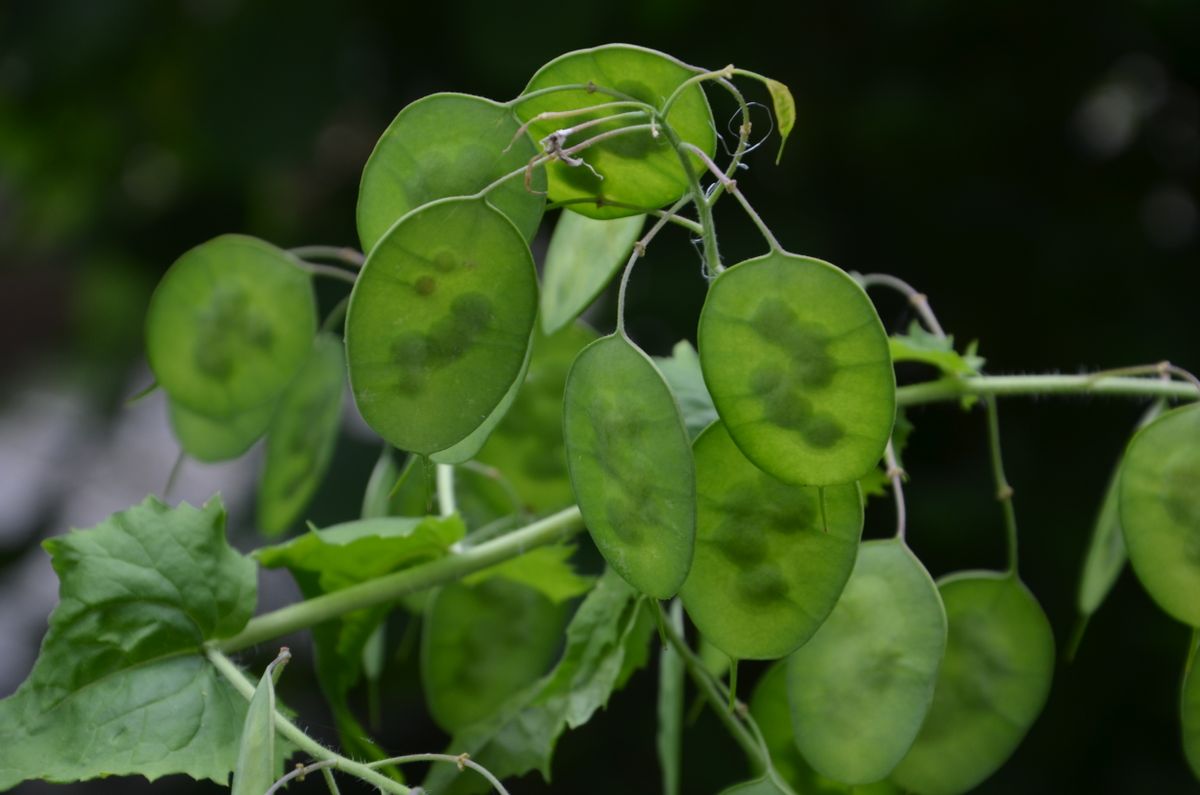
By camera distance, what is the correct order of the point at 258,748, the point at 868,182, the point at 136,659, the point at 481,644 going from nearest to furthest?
the point at 258,748 < the point at 136,659 < the point at 481,644 < the point at 868,182

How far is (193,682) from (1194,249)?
1022 millimetres

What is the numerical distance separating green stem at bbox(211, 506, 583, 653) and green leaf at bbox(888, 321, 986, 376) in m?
0.12

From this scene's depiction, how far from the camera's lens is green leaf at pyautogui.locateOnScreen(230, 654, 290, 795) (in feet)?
0.98

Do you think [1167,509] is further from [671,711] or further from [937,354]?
[671,711]

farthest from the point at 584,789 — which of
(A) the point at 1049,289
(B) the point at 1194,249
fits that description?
(B) the point at 1194,249

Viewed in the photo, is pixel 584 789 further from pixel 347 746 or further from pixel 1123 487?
pixel 1123 487

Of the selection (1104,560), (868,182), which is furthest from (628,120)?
(868,182)

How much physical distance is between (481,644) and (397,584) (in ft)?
0.31

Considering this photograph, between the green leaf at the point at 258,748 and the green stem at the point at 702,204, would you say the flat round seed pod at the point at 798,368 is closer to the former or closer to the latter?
the green stem at the point at 702,204

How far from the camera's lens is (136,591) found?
0.41 m

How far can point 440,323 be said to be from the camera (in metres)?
0.32

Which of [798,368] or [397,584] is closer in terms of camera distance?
[798,368]

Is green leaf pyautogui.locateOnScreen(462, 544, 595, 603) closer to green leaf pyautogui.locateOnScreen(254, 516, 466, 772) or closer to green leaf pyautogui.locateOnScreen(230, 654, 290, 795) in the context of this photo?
green leaf pyautogui.locateOnScreen(254, 516, 466, 772)

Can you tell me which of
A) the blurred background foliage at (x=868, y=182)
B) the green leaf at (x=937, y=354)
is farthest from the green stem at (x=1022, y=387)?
the blurred background foliage at (x=868, y=182)
